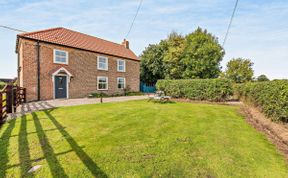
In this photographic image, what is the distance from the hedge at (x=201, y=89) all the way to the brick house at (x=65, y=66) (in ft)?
26.8

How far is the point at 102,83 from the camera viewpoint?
62.4ft

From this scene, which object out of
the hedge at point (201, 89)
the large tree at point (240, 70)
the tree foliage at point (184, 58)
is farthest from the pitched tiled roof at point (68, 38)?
the large tree at point (240, 70)

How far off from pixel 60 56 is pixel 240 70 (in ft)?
137

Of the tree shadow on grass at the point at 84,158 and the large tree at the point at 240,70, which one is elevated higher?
the large tree at the point at 240,70

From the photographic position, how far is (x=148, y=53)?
106 ft

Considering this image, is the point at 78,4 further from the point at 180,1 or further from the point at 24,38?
the point at 180,1

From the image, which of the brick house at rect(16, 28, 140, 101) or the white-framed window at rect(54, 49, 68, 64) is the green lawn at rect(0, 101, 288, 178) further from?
the white-framed window at rect(54, 49, 68, 64)

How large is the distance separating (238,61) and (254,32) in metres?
31.9

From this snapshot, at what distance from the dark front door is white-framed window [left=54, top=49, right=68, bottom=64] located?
162 cm

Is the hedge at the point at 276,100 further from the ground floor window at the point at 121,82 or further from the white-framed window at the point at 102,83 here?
the ground floor window at the point at 121,82

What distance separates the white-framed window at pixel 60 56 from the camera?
14.6m

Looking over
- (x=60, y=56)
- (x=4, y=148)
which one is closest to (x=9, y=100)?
(x=4, y=148)

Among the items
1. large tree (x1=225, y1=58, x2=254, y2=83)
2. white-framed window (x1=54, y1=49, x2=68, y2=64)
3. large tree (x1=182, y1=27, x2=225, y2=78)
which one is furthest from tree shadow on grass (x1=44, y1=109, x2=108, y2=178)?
large tree (x1=225, y1=58, x2=254, y2=83)

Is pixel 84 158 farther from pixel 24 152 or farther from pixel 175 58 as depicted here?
pixel 175 58
